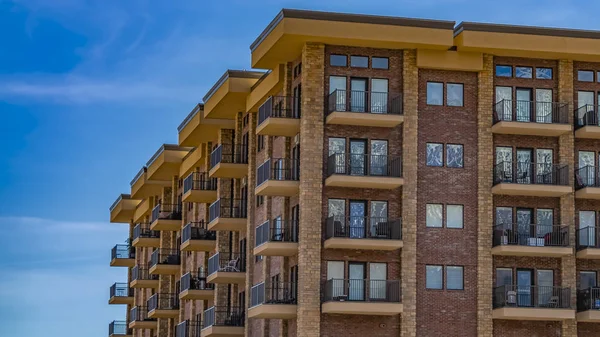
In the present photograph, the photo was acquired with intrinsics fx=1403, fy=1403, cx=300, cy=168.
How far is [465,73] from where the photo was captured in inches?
2776

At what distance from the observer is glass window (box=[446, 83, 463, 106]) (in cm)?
7038

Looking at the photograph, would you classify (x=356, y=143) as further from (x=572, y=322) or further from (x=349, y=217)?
(x=572, y=322)

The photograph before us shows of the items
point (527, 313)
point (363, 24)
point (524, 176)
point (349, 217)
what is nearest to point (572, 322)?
point (527, 313)

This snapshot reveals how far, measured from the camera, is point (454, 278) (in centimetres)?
6900

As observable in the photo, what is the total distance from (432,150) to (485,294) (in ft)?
24.9

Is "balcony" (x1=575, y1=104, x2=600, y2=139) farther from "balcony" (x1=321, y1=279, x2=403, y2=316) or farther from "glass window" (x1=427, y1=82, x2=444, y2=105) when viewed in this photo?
"balcony" (x1=321, y1=279, x2=403, y2=316)

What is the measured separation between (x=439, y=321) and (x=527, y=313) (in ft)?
14.0

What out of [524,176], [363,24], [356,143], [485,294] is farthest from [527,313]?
[363,24]

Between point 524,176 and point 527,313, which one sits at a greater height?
point 524,176

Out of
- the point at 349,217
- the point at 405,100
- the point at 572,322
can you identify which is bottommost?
the point at 572,322

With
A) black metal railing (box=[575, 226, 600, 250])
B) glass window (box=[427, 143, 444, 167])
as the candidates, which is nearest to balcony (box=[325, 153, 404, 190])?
glass window (box=[427, 143, 444, 167])

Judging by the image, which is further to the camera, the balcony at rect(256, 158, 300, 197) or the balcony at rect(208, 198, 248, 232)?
the balcony at rect(208, 198, 248, 232)

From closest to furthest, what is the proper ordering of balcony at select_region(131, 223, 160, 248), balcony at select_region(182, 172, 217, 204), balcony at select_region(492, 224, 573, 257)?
balcony at select_region(492, 224, 573, 257) < balcony at select_region(182, 172, 217, 204) < balcony at select_region(131, 223, 160, 248)

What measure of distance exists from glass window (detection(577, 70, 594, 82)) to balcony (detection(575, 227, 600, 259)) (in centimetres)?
772
